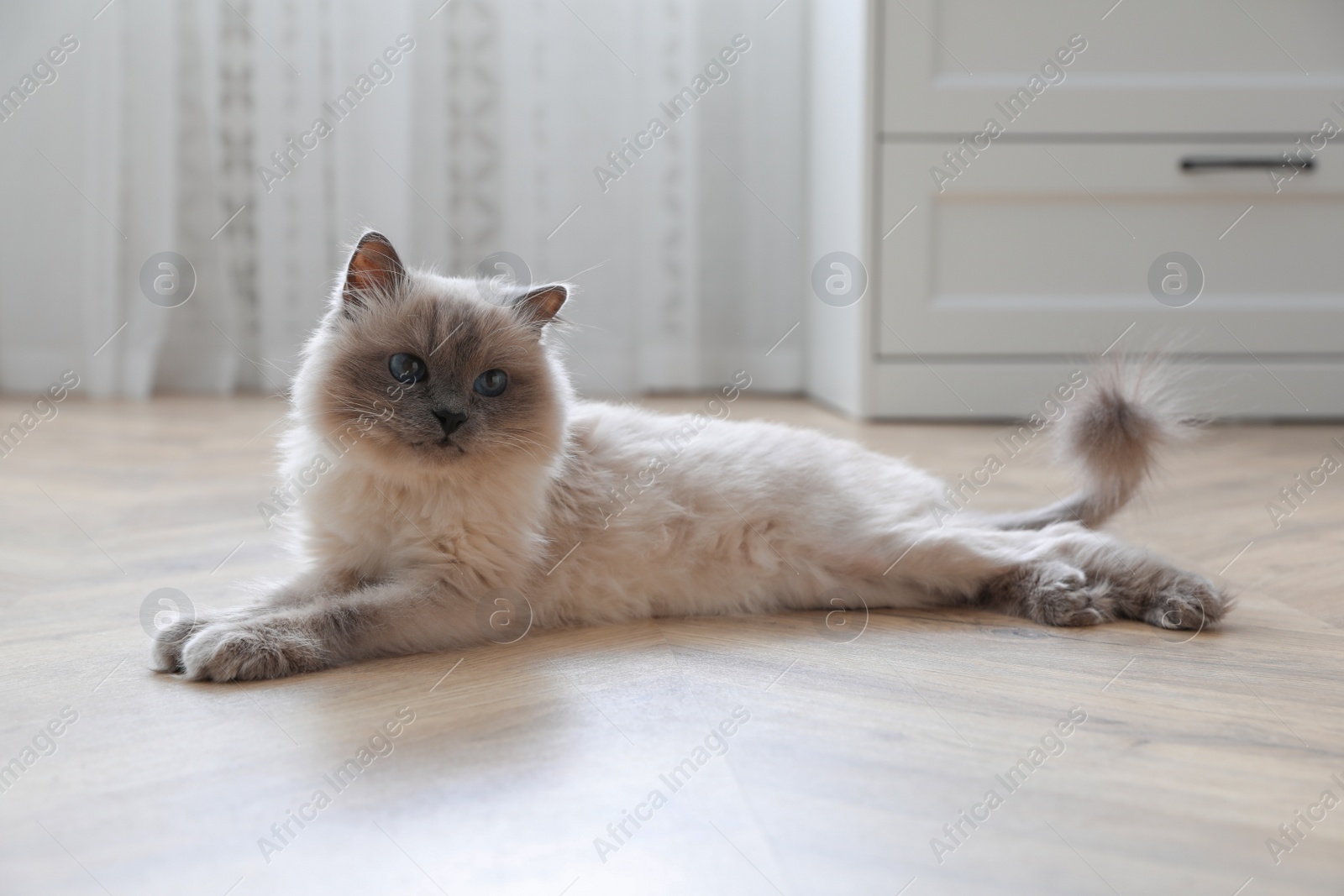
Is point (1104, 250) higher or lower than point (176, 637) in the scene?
higher

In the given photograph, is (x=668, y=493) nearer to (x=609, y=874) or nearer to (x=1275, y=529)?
(x=609, y=874)

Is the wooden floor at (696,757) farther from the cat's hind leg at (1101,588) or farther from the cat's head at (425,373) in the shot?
the cat's head at (425,373)

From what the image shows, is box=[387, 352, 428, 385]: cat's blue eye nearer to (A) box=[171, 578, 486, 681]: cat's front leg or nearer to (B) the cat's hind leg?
(A) box=[171, 578, 486, 681]: cat's front leg

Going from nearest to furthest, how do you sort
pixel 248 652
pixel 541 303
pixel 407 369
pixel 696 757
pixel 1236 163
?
1. pixel 696 757
2. pixel 248 652
3. pixel 407 369
4. pixel 541 303
5. pixel 1236 163

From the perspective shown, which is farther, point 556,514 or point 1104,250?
point 1104,250

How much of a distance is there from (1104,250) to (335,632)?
9.17ft

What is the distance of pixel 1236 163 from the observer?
3.24m

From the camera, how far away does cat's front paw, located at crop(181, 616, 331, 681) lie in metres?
1.29

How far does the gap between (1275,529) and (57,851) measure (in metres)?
2.11

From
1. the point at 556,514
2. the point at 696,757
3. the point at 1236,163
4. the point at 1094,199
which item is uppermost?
the point at 1236,163

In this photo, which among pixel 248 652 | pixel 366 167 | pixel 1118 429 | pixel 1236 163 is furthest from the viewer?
pixel 366 167

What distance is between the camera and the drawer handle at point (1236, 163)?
324cm

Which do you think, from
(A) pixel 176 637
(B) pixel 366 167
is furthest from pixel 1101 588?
(B) pixel 366 167

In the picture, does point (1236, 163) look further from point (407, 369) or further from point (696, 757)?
point (696, 757)
